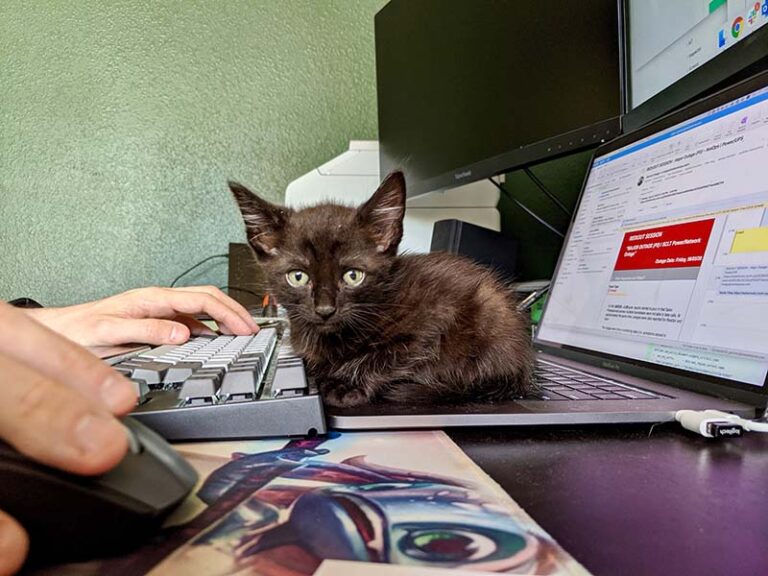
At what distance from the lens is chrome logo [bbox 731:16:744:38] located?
614 mm

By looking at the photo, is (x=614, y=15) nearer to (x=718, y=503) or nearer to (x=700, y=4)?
(x=700, y=4)

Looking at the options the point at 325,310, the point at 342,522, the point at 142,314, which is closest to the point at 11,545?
the point at 342,522

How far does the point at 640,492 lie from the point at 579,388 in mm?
269

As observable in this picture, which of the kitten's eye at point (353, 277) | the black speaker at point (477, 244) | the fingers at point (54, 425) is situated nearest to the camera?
the fingers at point (54, 425)

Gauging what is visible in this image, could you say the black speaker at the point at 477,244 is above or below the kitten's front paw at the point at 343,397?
above

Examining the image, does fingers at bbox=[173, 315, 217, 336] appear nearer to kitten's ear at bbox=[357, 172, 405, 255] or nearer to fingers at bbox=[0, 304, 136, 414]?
kitten's ear at bbox=[357, 172, 405, 255]

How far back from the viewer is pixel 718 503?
12.3 inches

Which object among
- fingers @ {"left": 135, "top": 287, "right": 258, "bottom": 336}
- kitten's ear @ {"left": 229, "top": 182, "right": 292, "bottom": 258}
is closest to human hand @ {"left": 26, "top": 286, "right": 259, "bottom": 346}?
fingers @ {"left": 135, "top": 287, "right": 258, "bottom": 336}

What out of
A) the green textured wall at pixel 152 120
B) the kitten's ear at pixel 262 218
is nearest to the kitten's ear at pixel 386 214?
the kitten's ear at pixel 262 218

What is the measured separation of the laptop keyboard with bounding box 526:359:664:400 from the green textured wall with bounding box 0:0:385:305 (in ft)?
4.55

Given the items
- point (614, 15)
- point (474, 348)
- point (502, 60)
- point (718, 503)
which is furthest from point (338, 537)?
point (502, 60)

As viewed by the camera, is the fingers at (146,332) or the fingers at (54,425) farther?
the fingers at (146,332)

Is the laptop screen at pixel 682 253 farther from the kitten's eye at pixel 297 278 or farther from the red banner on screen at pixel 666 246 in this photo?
the kitten's eye at pixel 297 278

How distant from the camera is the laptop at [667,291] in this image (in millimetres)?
495
